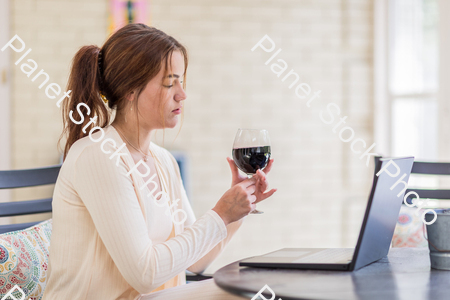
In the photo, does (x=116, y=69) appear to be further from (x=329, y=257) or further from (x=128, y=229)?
(x=329, y=257)

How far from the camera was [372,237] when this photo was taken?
1274 mm

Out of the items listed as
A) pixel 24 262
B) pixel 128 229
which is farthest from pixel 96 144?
pixel 24 262

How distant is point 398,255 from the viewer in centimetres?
148

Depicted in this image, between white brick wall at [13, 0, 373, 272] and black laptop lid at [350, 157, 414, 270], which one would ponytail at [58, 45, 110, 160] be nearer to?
black laptop lid at [350, 157, 414, 270]

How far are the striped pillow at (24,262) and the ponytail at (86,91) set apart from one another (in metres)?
0.40

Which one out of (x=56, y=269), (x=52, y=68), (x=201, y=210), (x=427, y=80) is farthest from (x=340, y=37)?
(x=56, y=269)

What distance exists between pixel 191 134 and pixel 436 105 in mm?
1817

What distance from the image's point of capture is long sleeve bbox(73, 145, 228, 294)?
4.39 feet

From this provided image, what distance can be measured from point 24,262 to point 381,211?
1137mm

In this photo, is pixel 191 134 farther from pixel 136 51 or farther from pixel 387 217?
pixel 387 217

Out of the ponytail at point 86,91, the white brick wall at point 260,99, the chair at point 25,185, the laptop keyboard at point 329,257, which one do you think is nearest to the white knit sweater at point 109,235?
the ponytail at point 86,91

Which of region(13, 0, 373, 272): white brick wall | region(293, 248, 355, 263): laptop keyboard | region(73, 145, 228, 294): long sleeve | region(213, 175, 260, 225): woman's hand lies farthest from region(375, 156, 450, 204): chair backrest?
region(13, 0, 373, 272): white brick wall

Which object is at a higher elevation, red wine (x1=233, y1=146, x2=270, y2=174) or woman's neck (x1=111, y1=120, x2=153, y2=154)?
woman's neck (x1=111, y1=120, x2=153, y2=154)

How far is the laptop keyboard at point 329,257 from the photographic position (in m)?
1.30
